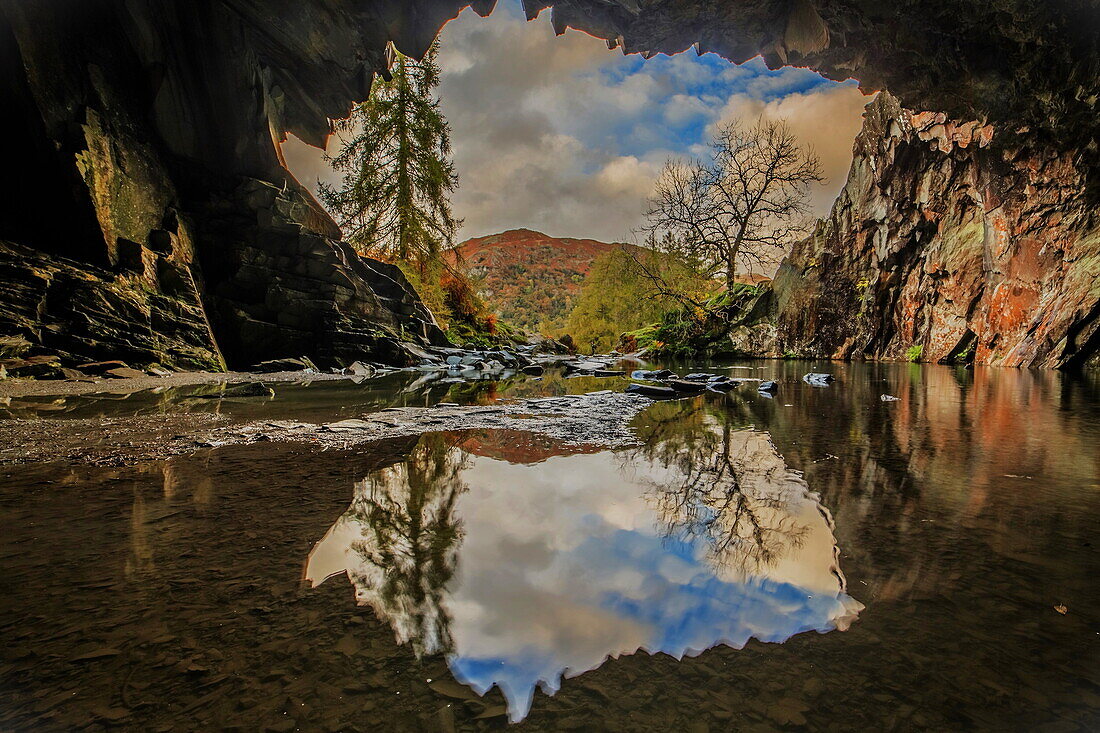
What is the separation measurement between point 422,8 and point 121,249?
795cm

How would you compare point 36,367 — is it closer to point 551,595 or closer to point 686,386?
point 551,595

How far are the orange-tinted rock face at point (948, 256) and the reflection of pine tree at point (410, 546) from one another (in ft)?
51.9

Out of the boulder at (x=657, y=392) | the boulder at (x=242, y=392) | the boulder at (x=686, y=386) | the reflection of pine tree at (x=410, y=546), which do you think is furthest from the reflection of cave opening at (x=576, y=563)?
the boulder at (x=686, y=386)

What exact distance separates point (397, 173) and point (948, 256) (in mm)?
21184

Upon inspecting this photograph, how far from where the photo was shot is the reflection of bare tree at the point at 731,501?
1747 millimetres

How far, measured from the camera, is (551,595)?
142cm

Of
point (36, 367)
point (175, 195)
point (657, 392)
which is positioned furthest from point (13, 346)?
point (657, 392)

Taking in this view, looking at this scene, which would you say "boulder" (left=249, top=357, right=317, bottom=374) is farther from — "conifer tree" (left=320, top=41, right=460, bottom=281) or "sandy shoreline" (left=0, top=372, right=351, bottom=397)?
"conifer tree" (left=320, top=41, right=460, bottom=281)

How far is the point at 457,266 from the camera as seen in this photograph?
21.7 metres

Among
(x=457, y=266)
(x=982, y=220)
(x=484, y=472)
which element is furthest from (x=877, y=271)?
(x=484, y=472)

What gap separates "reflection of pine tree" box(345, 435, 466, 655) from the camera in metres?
1.28

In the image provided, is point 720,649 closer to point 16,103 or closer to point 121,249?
point 121,249

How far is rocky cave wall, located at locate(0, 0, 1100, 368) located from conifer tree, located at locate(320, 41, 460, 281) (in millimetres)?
3692

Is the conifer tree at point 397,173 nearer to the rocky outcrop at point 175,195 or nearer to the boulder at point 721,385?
the rocky outcrop at point 175,195
